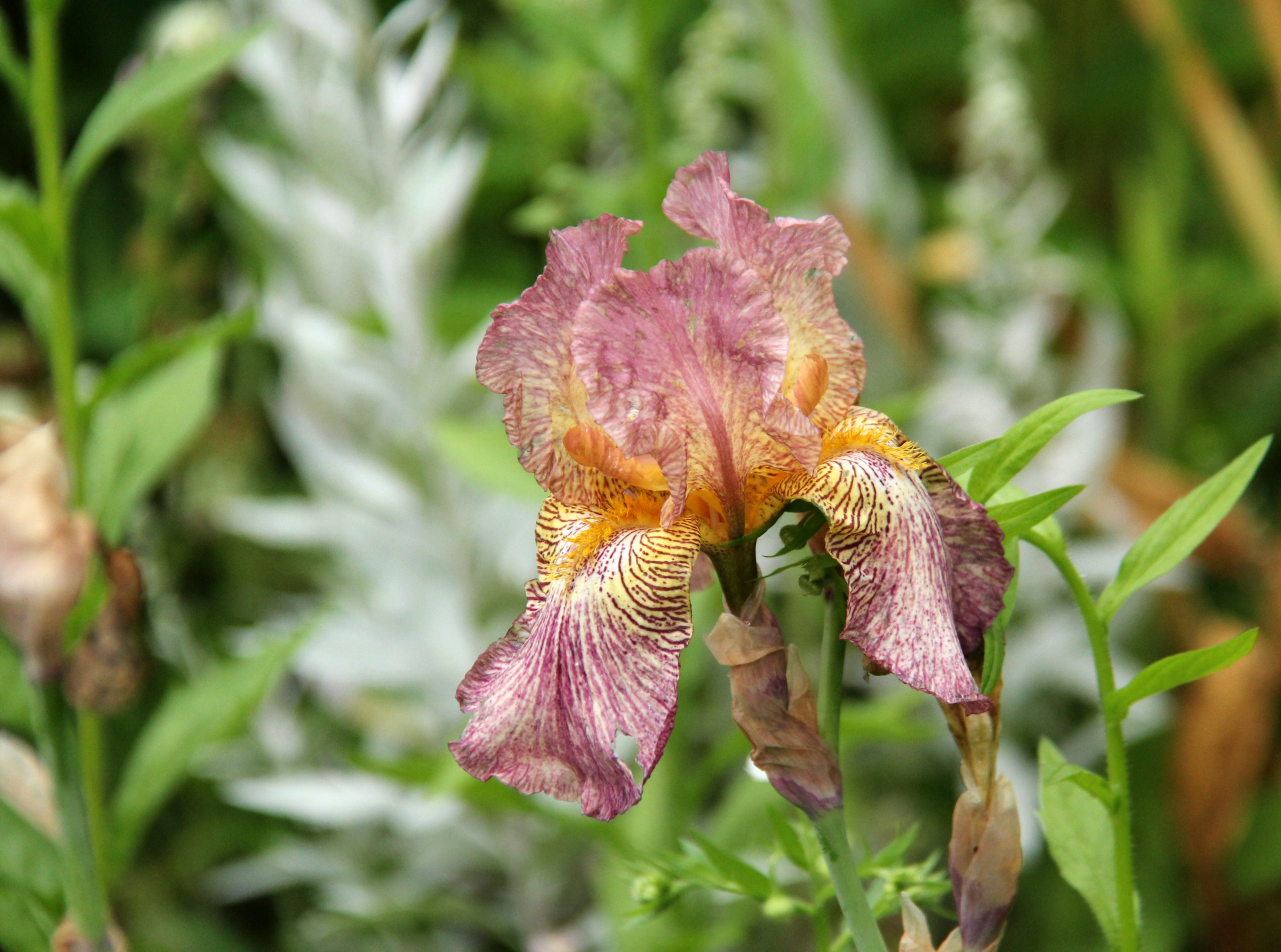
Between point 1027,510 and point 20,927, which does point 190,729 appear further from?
point 1027,510

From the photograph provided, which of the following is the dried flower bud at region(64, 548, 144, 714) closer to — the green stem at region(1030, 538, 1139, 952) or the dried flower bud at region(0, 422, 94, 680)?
the dried flower bud at region(0, 422, 94, 680)

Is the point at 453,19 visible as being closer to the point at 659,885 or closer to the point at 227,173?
the point at 227,173

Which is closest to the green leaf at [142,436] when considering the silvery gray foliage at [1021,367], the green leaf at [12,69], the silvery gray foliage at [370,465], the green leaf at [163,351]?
the green leaf at [163,351]

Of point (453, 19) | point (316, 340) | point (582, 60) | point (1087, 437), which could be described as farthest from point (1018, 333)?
point (453, 19)

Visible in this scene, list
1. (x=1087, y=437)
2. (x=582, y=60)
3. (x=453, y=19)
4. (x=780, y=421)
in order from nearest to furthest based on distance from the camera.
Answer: (x=780, y=421), (x=582, y=60), (x=1087, y=437), (x=453, y=19)

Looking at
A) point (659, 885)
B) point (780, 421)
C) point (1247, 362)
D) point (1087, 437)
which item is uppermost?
point (780, 421)

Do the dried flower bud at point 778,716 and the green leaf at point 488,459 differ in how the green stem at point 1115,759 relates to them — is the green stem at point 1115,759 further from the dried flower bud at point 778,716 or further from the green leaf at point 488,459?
the green leaf at point 488,459

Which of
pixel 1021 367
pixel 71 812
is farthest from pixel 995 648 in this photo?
pixel 1021 367
